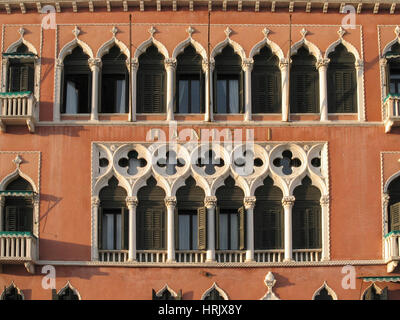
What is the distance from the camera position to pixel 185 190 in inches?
1594

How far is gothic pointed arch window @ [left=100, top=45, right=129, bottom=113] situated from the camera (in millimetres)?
41406

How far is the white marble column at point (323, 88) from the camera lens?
40969mm

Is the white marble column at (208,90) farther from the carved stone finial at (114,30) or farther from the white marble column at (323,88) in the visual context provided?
the white marble column at (323,88)

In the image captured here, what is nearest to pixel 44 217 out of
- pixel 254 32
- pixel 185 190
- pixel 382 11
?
pixel 185 190

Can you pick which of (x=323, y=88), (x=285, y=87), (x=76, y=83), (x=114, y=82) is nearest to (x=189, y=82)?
(x=114, y=82)

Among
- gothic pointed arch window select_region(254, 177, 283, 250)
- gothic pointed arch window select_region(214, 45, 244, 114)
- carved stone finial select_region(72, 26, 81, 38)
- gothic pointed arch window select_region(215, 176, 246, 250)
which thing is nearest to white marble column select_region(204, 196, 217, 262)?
gothic pointed arch window select_region(215, 176, 246, 250)

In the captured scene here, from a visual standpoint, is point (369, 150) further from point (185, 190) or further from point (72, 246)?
point (72, 246)

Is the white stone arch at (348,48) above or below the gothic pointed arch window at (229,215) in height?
above

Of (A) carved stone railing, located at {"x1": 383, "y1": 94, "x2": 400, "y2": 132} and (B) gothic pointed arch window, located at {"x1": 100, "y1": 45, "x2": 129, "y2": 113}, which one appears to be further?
(B) gothic pointed arch window, located at {"x1": 100, "y1": 45, "x2": 129, "y2": 113}

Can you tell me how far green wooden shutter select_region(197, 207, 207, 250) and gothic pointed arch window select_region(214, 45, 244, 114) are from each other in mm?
3272

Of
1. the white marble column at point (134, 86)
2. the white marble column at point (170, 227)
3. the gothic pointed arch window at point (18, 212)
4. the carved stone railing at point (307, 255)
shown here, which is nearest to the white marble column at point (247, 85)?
the white marble column at point (134, 86)

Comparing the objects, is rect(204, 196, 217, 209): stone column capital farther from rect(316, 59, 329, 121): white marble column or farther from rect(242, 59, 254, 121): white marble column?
rect(316, 59, 329, 121): white marble column

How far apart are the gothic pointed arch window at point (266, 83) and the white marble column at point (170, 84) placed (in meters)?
2.44

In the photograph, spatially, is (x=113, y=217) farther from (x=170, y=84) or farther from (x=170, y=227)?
(x=170, y=84)
